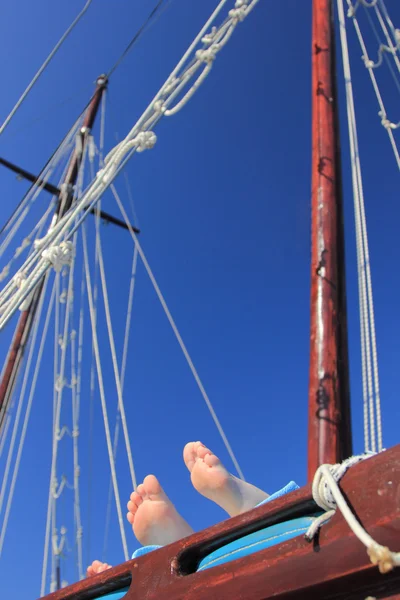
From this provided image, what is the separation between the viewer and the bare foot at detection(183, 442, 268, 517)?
3.19 metres

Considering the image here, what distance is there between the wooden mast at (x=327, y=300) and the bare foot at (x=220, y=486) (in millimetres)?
1290

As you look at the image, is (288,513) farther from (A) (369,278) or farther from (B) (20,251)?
(B) (20,251)

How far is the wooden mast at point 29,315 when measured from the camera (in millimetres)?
7676

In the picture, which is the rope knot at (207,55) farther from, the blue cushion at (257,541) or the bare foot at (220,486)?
the blue cushion at (257,541)

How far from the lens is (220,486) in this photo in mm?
3178

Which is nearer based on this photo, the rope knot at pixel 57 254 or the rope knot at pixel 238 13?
the rope knot at pixel 57 254

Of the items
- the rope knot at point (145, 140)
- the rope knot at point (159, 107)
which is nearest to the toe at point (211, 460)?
the rope knot at point (145, 140)

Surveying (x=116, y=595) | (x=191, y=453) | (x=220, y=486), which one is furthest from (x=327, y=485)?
(x=191, y=453)

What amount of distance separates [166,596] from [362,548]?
30.1 inches

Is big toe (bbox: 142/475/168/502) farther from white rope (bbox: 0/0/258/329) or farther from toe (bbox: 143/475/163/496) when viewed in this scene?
white rope (bbox: 0/0/258/329)

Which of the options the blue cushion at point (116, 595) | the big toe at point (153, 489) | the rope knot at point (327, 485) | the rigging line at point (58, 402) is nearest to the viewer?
the rope knot at point (327, 485)

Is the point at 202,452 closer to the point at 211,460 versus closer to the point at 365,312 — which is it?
the point at 211,460

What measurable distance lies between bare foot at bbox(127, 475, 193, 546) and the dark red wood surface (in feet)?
4.98

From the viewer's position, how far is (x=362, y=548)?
1.32 meters
